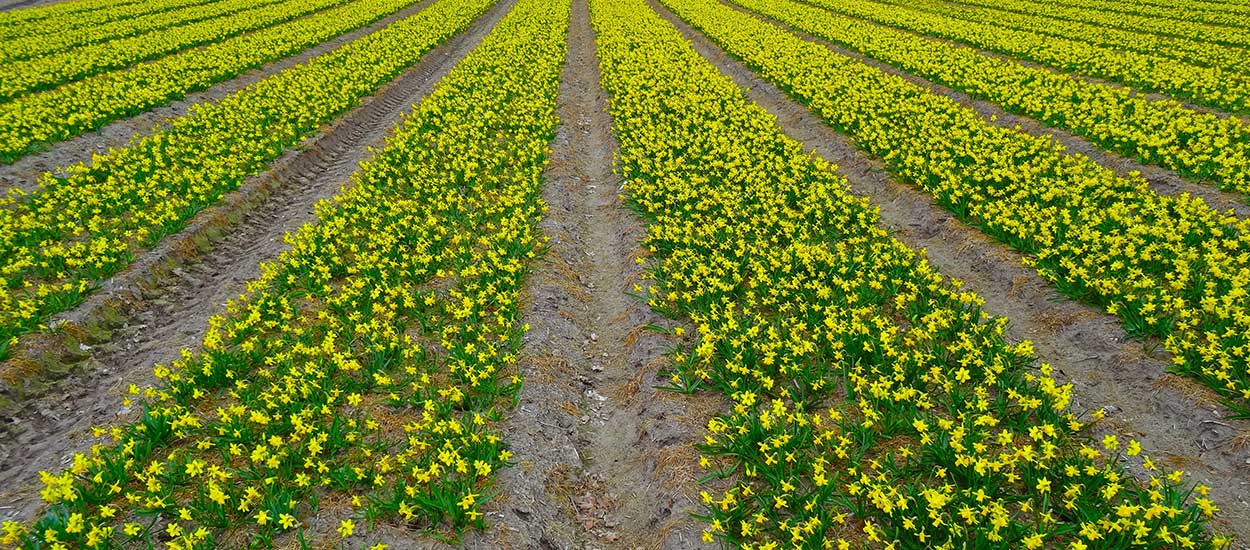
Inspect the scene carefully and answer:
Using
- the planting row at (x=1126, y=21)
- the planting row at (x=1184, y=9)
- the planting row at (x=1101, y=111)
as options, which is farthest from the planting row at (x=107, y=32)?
the planting row at (x=1184, y=9)

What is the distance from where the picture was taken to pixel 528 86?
65.7 ft

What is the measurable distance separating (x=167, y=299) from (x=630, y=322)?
282 inches

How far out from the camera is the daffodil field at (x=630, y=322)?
5070mm

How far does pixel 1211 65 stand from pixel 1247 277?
18790 millimetres

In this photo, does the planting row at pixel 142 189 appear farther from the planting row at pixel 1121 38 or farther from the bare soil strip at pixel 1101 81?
the planting row at pixel 1121 38

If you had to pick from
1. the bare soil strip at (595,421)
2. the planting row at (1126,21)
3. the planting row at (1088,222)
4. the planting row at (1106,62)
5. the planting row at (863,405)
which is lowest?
the bare soil strip at (595,421)

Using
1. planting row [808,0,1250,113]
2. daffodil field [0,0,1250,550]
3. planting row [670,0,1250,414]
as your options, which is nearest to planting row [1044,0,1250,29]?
planting row [808,0,1250,113]

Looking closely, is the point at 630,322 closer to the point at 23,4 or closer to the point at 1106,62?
the point at 1106,62

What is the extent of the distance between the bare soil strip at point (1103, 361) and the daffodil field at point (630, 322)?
4cm

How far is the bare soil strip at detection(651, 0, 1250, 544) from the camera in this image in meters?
5.48

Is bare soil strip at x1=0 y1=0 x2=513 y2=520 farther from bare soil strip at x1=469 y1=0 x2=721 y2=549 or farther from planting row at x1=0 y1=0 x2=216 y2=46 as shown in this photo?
planting row at x1=0 y1=0 x2=216 y2=46

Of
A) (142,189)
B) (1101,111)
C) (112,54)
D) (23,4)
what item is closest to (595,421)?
(142,189)

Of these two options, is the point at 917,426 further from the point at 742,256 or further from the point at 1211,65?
the point at 1211,65

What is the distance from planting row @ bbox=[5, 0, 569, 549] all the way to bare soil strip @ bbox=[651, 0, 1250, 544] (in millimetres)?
6662
